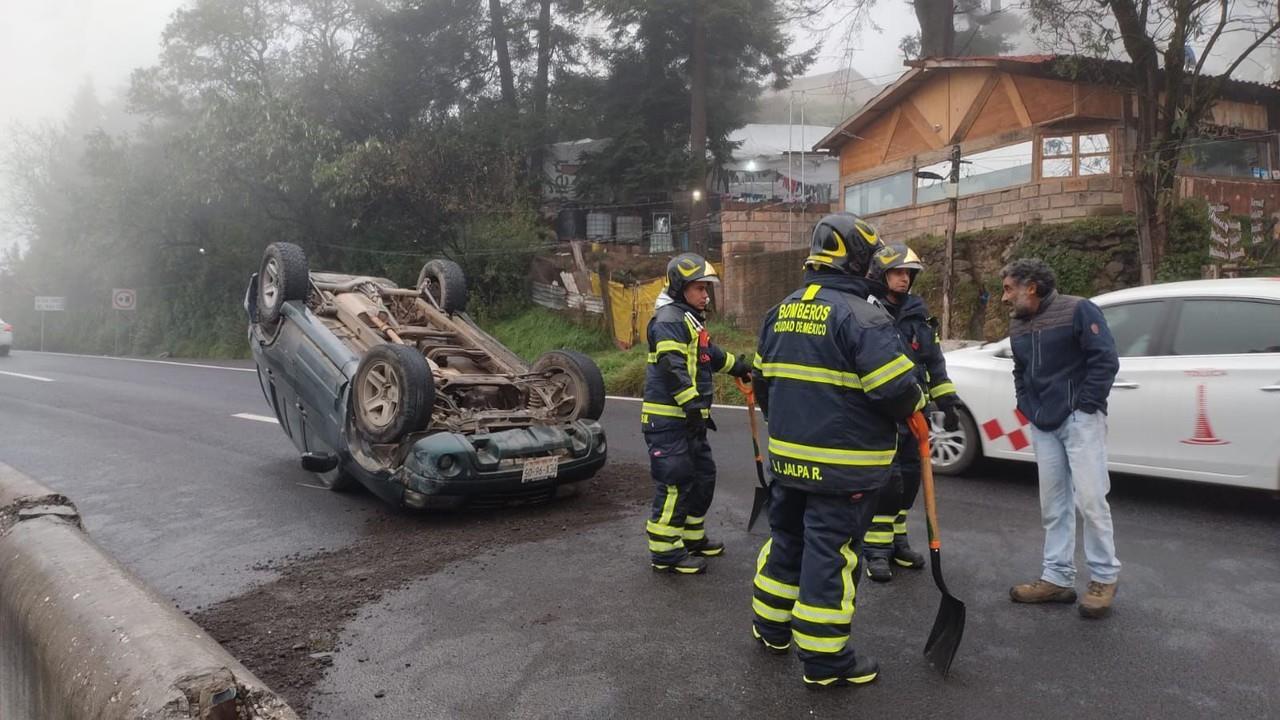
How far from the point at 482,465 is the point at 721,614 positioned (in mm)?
2197

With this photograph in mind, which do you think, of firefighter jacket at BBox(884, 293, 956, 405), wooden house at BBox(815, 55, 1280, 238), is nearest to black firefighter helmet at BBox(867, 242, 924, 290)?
firefighter jacket at BBox(884, 293, 956, 405)

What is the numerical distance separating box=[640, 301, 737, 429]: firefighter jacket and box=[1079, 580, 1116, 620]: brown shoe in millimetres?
2018

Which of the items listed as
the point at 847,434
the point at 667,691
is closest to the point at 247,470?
the point at 667,691

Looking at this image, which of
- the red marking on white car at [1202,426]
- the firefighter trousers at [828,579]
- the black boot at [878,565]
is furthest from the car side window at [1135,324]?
the firefighter trousers at [828,579]

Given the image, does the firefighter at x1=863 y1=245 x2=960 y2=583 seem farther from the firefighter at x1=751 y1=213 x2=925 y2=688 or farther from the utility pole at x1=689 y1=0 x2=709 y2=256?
the utility pole at x1=689 y1=0 x2=709 y2=256

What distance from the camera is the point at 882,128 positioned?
835 inches

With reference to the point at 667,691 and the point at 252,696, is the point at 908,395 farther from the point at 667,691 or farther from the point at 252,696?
the point at 252,696

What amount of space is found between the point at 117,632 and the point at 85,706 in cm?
21

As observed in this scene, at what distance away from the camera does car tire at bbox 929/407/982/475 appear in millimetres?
6762

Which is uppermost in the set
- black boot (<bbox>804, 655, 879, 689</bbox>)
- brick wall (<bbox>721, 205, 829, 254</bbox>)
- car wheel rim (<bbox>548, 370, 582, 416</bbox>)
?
brick wall (<bbox>721, 205, 829, 254</bbox>)

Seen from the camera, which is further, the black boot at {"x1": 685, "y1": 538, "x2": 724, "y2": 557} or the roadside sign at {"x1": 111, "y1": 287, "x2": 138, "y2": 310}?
the roadside sign at {"x1": 111, "y1": 287, "x2": 138, "y2": 310}

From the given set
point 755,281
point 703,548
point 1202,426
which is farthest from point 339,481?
point 755,281

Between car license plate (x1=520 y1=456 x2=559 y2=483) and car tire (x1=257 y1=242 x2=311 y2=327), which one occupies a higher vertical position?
car tire (x1=257 y1=242 x2=311 y2=327)

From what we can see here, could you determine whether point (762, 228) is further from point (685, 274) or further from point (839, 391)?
point (839, 391)
